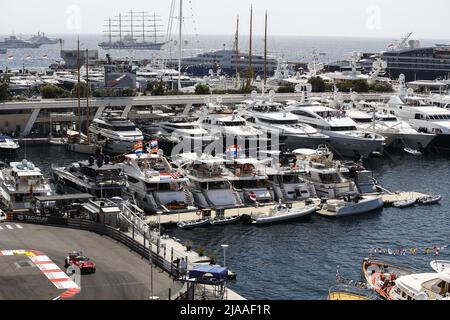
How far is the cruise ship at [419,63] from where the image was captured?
493ft

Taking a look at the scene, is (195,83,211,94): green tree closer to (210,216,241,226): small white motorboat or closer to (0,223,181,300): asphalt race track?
(210,216,241,226): small white motorboat

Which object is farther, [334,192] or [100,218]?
[334,192]

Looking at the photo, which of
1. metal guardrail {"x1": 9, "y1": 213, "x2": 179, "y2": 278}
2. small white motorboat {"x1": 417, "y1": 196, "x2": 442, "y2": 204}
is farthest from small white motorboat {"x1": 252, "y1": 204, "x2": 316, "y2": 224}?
metal guardrail {"x1": 9, "y1": 213, "x2": 179, "y2": 278}

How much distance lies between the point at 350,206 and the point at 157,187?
12305mm

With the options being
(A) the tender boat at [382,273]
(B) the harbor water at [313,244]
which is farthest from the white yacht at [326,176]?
(A) the tender boat at [382,273]

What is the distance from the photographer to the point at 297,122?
3172 inches

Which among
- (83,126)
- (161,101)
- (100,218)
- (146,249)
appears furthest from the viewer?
(161,101)

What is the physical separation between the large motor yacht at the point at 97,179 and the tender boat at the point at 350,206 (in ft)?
43.0

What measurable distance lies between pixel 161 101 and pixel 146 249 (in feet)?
187

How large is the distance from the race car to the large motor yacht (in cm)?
1962

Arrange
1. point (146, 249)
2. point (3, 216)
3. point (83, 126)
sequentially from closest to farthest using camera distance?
point (146, 249), point (3, 216), point (83, 126)
